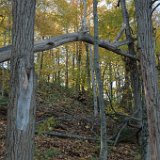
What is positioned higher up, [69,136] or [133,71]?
[133,71]

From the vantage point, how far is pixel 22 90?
4.79 metres

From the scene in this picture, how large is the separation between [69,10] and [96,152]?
14720 mm

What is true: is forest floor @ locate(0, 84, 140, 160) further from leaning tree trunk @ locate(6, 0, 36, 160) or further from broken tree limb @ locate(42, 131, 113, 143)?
leaning tree trunk @ locate(6, 0, 36, 160)

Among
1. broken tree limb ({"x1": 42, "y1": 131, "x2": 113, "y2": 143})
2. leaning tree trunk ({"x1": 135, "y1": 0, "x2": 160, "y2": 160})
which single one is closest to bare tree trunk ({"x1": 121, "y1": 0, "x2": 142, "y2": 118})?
leaning tree trunk ({"x1": 135, "y1": 0, "x2": 160, "y2": 160})

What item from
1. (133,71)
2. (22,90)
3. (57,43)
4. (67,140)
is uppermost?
(57,43)

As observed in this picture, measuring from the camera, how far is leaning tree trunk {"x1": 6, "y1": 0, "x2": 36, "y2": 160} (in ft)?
15.3

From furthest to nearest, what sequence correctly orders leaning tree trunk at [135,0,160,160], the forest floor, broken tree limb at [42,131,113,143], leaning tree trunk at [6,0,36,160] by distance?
broken tree limb at [42,131,113,143], the forest floor, leaning tree trunk at [135,0,160,160], leaning tree trunk at [6,0,36,160]

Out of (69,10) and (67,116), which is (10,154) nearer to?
(67,116)

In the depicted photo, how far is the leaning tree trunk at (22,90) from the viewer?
4.67 m

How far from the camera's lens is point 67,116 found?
44.3 ft

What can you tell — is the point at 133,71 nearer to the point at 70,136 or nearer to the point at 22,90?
the point at 70,136

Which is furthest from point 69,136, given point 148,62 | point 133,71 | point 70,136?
point 148,62

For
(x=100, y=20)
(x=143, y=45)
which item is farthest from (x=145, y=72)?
(x=100, y=20)

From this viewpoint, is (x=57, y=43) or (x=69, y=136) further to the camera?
(x=69, y=136)
